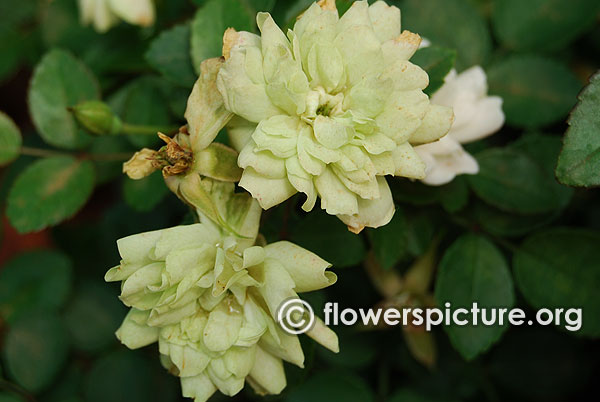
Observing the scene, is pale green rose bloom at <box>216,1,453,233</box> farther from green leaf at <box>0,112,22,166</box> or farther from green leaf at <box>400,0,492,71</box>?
green leaf at <box>0,112,22,166</box>

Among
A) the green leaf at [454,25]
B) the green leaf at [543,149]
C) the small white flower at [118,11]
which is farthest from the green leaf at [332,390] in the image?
the small white flower at [118,11]

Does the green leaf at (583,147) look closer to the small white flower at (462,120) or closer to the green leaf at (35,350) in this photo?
the small white flower at (462,120)

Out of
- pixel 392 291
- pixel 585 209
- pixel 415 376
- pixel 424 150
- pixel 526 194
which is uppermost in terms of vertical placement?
pixel 424 150

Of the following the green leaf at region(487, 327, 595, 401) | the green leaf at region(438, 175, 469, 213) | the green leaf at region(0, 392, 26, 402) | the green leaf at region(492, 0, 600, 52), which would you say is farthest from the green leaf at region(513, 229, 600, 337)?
the green leaf at region(0, 392, 26, 402)

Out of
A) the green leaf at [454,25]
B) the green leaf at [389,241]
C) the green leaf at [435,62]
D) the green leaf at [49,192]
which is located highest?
the green leaf at [435,62]

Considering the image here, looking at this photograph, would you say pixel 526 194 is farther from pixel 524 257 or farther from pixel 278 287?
pixel 278 287

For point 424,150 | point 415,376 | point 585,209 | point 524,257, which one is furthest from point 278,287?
point 585,209

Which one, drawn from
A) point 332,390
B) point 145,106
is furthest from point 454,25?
point 332,390
